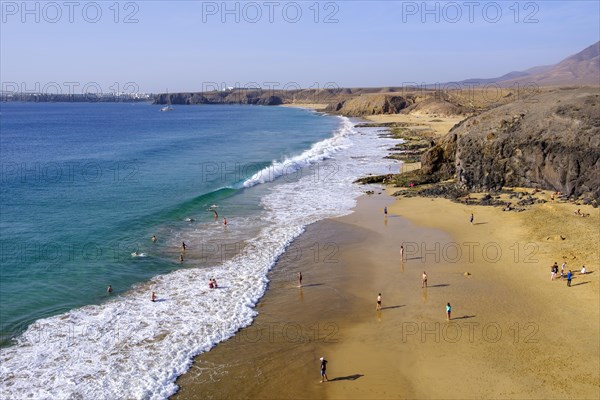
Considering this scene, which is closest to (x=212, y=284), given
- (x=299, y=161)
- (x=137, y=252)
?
(x=137, y=252)

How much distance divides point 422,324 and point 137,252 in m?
17.2

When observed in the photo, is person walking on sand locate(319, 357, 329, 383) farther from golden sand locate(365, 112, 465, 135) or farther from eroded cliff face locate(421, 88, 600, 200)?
golden sand locate(365, 112, 465, 135)

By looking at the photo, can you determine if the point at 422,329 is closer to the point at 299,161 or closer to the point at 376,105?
the point at 299,161

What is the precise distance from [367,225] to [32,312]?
66.9 ft

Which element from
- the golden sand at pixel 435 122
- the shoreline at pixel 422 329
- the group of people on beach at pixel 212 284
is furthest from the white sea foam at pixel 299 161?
the group of people on beach at pixel 212 284

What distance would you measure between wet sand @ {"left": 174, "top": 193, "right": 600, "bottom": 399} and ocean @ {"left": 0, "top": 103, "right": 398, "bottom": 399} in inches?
73.5

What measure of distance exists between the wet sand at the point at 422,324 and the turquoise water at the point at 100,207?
858 centimetres

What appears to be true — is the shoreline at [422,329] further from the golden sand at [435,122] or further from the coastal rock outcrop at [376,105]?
the coastal rock outcrop at [376,105]

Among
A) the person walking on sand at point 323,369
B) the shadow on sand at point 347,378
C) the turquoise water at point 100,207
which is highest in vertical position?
the turquoise water at point 100,207

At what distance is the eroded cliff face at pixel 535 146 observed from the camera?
33.7m

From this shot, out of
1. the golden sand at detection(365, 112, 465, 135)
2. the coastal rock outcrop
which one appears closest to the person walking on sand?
the golden sand at detection(365, 112, 465, 135)

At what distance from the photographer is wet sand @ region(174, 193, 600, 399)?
51.4 feet

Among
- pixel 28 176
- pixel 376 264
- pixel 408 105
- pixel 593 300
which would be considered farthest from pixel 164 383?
pixel 408 105

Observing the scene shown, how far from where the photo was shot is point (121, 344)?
18.5m
